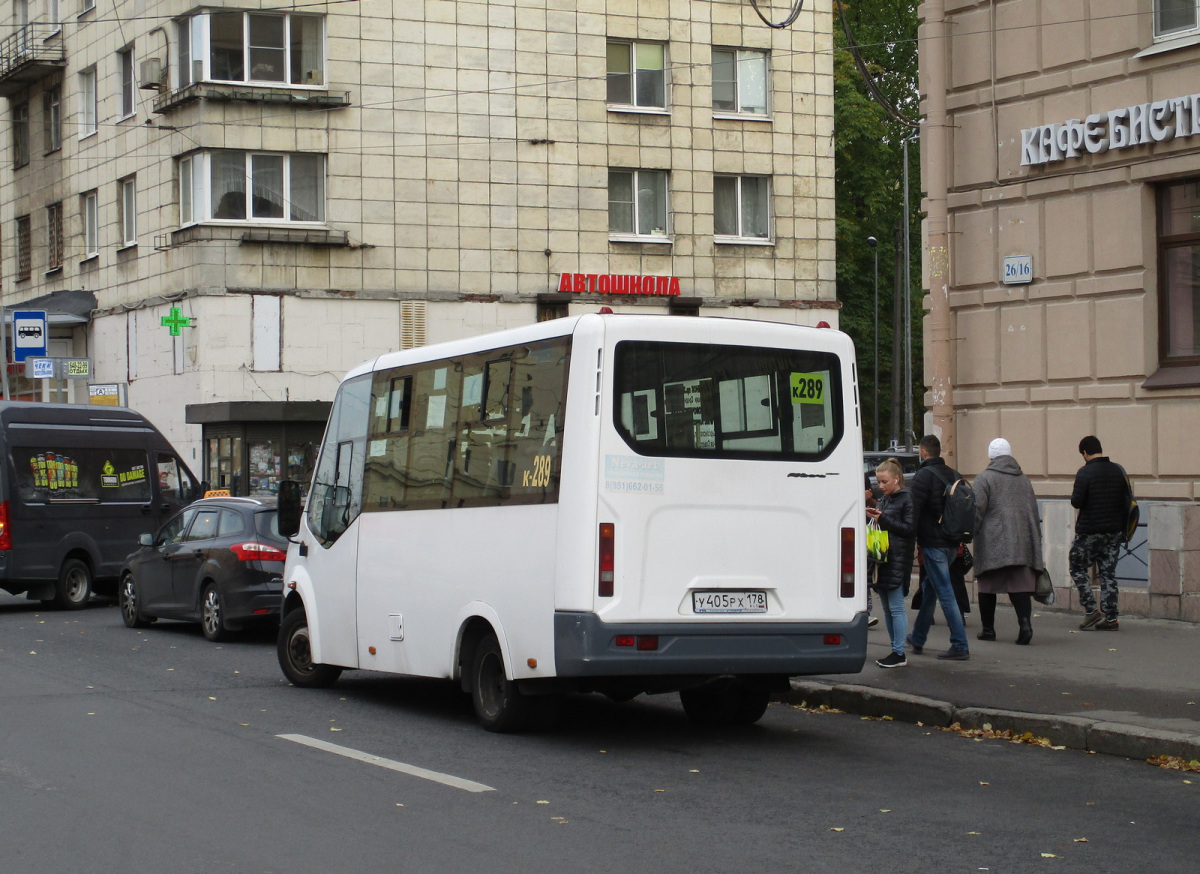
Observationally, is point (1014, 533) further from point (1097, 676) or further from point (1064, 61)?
point (1064, 61)

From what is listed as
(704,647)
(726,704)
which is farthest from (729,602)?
(726,704)

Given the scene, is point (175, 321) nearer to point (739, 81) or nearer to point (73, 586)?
point (73, 586)

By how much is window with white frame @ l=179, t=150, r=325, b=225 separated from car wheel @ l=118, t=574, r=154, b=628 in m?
15.1

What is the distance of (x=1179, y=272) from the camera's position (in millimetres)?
15672

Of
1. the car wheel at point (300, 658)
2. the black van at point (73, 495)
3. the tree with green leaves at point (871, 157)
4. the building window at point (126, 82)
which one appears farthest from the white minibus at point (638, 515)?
the tree with green leaves at point (871, 157)

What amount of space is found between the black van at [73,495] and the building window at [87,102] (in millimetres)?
18240

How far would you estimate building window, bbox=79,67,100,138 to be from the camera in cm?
3797

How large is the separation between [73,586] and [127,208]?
16841 mm

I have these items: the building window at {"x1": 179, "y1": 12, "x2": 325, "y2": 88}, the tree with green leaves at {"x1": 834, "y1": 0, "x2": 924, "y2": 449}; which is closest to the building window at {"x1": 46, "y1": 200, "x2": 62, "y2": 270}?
the building window at {"x1": 179, "y1": 12, "x2": 325, "y2": 88}

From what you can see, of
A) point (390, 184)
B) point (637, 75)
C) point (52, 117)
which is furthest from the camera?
point (52, 117)

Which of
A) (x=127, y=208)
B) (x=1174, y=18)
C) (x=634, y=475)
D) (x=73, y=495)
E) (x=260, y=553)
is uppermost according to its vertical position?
(x=127, y=208)

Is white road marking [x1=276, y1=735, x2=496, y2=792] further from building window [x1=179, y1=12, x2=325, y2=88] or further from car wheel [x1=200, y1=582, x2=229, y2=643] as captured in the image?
building window [x1=179, y1=12, x2=325, y2=88]

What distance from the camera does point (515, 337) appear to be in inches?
397

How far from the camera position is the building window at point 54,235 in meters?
39.8
